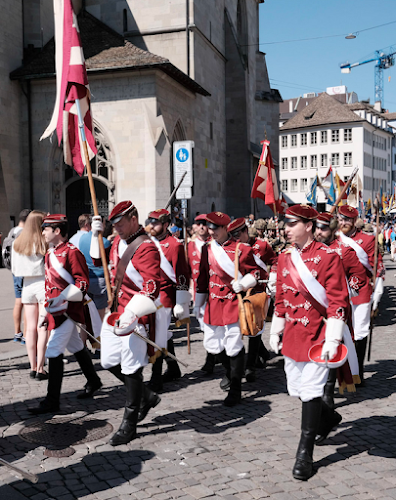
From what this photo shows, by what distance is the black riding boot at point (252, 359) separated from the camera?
712cm

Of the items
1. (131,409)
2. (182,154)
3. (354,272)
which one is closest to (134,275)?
(131,409)

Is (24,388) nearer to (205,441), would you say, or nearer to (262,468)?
(205,441)

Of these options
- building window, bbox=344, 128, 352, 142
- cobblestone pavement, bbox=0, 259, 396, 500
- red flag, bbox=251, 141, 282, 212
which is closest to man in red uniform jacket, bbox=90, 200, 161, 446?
cobblestone pavement, bbox=0, 259, 396, 500

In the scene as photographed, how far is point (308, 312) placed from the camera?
4.45 metres

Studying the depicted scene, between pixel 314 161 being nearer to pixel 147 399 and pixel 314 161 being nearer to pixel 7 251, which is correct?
pixel 7 251

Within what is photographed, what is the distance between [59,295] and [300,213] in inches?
102

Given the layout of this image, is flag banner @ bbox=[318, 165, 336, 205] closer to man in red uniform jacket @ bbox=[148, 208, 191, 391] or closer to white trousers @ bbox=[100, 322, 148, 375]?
man in red uniform jacket @ bbox=[148, 208, 191, 391]

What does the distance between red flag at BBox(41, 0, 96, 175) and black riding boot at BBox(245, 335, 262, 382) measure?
294 centimetres

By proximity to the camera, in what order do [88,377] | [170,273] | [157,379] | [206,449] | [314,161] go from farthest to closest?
[314,161], [170,273], [157,379], [88,377], [206,449]

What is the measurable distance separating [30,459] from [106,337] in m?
1.10

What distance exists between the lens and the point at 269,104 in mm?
40500

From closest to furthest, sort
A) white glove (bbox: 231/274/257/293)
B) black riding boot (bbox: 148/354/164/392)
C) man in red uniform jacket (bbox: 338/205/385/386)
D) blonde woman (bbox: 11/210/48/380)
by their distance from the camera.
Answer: white glove (bbox: 231/274/257/293)
black riding boot (bbox: 148/354/164/392)
man in red uniform jacket (bbox: 338/205/385/386)
blonde woman (bbox: 11/210/48/380)

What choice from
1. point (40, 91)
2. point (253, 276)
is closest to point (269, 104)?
point (40, 91)

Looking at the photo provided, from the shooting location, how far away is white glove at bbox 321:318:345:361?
4168 mm
